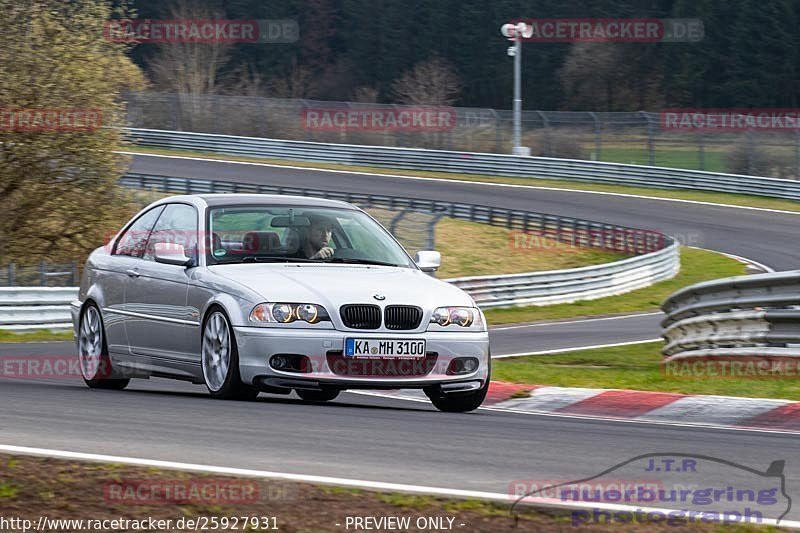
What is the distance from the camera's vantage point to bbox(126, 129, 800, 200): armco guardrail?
48.3 meters

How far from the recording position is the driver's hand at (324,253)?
378 inches

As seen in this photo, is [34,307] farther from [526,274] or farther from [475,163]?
[475,163]

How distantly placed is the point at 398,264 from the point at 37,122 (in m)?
21.2

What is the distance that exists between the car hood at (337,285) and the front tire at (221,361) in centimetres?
32

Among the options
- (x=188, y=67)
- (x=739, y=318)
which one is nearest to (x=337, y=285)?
(x=739, y=318)

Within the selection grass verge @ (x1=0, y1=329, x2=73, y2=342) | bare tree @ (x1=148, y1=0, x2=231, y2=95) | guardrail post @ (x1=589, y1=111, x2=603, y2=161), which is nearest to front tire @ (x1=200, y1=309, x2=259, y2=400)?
Answer: grass verge @ (x1=0, y1=329, x2=73, y2=342)

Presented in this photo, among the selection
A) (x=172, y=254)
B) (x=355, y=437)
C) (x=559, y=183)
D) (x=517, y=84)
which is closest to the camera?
(x=355, y=437)

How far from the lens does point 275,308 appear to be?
8.63m

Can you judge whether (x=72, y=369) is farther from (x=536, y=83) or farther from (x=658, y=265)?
(x=536, y=83)

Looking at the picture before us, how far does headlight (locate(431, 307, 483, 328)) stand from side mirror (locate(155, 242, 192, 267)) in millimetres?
1803

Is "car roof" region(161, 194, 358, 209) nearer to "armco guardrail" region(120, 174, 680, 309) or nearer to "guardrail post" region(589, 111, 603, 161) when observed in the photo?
"armco guardrail" region(120, 174, 680, 309)

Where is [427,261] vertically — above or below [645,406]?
above

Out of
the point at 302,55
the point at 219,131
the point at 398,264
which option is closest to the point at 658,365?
the point at 398,264

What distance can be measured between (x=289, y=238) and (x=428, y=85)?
7926 cm
